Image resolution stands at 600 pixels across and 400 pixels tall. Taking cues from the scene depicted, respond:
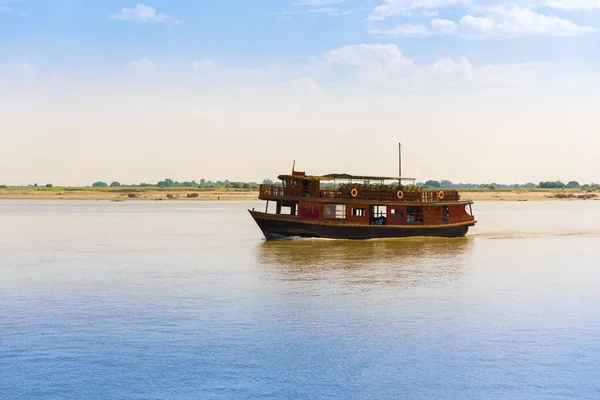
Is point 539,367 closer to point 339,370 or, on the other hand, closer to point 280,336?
point 339,370

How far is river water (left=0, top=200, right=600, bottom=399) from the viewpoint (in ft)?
53.4

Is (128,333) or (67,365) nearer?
(67,365)

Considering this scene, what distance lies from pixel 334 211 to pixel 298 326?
2702cm

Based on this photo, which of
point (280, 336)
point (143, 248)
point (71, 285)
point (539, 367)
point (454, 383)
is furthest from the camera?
point (143, 248)

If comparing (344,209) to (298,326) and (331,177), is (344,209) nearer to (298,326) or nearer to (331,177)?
(331,177)

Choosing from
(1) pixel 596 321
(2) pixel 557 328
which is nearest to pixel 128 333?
(2) pixel 557 328

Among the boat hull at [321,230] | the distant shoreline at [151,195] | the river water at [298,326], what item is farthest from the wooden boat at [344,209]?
the distant shoreline at [151,195]

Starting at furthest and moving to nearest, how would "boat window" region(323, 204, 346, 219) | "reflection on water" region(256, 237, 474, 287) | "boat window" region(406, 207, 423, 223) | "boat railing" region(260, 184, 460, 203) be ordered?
1. "boat window" region(406, 207, 423, 223)
2. "boat railing" region(260, 184, 460, 203)
3. "boat window" region(323, 204, 346, 219)
4. "reflection on water" region(256, 237, 474, 287)

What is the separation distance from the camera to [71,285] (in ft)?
95.1

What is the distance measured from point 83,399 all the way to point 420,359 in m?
8.32

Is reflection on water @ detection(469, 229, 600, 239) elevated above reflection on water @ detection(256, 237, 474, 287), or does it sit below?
above

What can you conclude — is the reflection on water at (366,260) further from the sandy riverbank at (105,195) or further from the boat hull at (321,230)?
the sandy riverbank at (105,195)

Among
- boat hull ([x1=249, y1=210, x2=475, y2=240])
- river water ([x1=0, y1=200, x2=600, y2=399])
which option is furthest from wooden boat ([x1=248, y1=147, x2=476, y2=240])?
river water ([x1=0, y1=200, x2=600, y2=399])

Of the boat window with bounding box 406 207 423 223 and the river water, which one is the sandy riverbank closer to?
the boat window with bounding box 406 207 423 223
